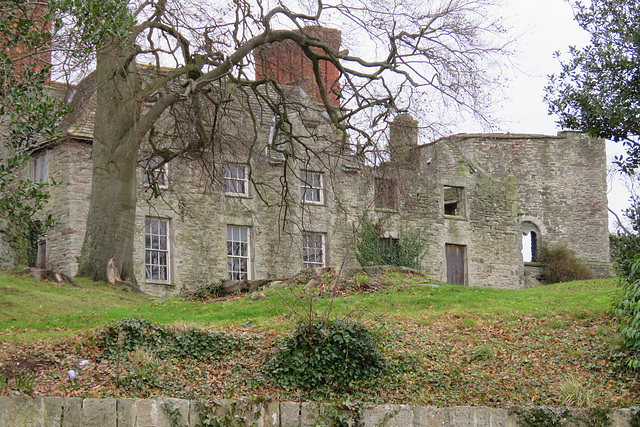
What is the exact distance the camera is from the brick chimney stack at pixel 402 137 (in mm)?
18703

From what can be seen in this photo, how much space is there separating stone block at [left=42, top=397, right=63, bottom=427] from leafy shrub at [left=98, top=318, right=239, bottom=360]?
6.15ft

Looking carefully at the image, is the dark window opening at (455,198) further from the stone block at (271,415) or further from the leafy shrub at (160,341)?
the stone block at (271,415)

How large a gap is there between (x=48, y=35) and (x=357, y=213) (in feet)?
68.2

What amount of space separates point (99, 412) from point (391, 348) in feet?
16.4

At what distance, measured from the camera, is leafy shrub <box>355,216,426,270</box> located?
1147 inches

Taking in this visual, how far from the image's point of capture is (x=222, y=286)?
19.4 m

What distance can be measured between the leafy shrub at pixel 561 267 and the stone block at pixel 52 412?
31770mm

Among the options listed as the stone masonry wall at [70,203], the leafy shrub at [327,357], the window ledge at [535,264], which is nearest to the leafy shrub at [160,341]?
the leafy shrub at [327,357]

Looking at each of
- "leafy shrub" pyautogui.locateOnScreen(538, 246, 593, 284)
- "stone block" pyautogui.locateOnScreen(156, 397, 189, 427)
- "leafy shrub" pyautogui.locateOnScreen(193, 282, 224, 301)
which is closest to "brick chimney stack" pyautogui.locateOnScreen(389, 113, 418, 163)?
"leafy shrub" pyautogui.locateOnScreen(193, 282, 224, 301)

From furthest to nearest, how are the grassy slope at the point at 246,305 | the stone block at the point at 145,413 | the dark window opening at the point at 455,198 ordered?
the dark window opening at the point at 455,198
the grassy slope at the point at 246,305
the stone block at the point at 145,413

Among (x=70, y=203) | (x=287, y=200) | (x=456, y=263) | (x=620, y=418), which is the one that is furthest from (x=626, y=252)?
(x=456, y=263)

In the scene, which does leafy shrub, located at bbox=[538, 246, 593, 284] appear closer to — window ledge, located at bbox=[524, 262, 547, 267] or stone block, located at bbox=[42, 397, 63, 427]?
window ledge, located at bbox=[524, 262, 547, 267]

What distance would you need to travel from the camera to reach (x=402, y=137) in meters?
19.2

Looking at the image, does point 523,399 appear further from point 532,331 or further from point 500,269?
point 500,269
